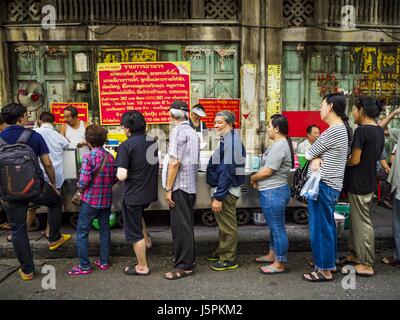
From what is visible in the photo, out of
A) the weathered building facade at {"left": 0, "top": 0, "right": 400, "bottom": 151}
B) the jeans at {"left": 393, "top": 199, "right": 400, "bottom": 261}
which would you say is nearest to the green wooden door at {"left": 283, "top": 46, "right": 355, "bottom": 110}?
the weathered building facade at {"left": 0, "top": 0, "right": 400, "bottom": 151}

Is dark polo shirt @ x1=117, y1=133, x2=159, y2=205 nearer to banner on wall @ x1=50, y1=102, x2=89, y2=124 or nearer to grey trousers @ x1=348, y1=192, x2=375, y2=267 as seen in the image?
grey trousers @ x1=348, y1=192, x2=375, y2=267

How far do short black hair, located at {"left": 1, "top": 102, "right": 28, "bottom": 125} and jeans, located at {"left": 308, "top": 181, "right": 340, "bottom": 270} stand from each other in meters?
3.27

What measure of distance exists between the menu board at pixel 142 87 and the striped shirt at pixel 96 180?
3253 mm

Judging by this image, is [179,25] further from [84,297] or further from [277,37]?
[84,297]

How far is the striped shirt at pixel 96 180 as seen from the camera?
4070 mm

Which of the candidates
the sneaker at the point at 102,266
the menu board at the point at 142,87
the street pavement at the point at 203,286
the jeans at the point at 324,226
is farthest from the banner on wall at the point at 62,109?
the jeans at the point at 324,226

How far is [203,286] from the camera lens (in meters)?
3.88

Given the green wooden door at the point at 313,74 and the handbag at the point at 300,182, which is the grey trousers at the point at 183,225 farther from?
the green wooden door at the point at 313,74

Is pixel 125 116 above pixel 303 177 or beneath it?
above

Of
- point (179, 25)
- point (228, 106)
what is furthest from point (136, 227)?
point (179, 25)

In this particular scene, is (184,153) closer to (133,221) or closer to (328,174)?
(133,221)

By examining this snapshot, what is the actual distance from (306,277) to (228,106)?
426 centimetres

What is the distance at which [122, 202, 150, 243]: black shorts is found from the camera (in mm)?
4031

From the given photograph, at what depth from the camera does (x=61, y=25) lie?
705 cm
